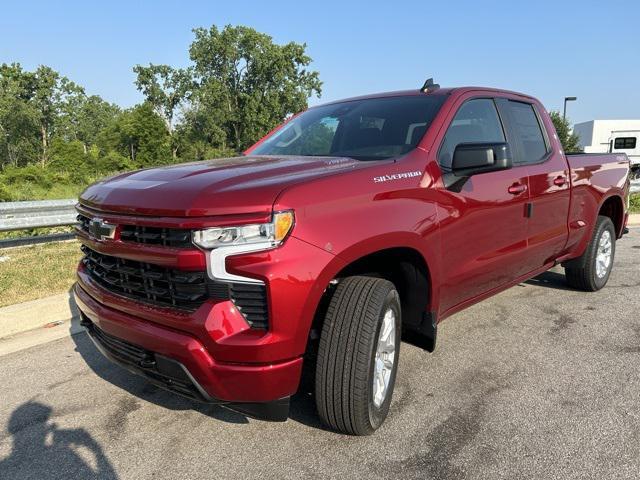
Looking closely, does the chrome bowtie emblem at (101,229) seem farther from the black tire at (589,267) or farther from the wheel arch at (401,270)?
the black tire at (589,267)

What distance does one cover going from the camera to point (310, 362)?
2.62 metres

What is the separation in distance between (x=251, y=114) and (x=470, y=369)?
53889 millimetres

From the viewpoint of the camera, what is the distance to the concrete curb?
442 cm

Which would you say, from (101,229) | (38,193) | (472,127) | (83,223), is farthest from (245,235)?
(38,193)

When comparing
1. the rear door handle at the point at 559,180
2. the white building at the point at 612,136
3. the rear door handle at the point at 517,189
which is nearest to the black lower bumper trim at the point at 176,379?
the rear door handle at the point at 517,189

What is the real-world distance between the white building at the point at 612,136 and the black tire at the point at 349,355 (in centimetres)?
2773

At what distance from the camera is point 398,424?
2.86 m

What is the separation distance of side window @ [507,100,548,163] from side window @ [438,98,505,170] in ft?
0.87

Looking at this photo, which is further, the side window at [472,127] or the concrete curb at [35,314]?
the concrete curb at [35,314]

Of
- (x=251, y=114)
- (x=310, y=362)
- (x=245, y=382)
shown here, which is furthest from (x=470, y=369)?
(x=251, y=114)

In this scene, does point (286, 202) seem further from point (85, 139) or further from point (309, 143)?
point (85, 139)

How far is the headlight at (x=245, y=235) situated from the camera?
2.19 meters

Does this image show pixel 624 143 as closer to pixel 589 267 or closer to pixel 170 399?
pixel 589 267

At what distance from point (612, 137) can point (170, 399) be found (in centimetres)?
3249
